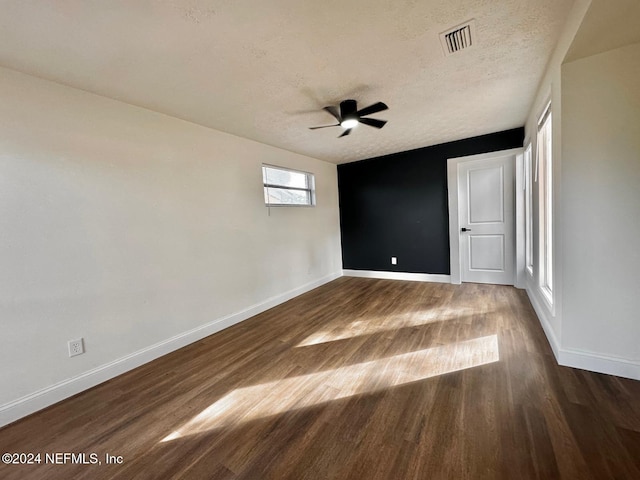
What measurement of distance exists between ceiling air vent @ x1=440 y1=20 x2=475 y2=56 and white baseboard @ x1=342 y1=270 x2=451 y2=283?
3676 mm

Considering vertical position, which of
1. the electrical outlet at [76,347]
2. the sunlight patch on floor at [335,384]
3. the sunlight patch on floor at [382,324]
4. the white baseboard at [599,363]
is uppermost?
the electrical outlet at [76,347]

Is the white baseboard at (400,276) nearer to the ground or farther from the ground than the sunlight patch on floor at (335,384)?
farther from the ground

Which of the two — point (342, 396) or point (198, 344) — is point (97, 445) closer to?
point (198, 344)

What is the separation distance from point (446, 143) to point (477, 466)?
4440mm

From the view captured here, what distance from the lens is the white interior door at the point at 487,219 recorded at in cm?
414

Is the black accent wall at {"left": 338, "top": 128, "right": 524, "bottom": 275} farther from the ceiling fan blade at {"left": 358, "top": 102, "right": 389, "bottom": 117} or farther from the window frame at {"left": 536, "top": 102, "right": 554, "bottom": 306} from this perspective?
the ceiling fan blade at {"left": 358, "top": 102, "right": 389, "bottom": 117}

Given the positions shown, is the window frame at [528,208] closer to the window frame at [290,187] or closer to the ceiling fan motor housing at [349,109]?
the ceiling fan motor housing at [349,109]

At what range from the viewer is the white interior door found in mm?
4145

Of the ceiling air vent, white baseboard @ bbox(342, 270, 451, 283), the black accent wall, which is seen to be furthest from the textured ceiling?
white baseboard @ bbox(342, 270, 451, 283)

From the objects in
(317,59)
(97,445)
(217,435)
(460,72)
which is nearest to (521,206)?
(460,72)

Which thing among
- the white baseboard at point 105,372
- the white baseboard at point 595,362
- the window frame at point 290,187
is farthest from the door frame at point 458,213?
the white baseboard at point 105,372

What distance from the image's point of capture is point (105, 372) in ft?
7.39

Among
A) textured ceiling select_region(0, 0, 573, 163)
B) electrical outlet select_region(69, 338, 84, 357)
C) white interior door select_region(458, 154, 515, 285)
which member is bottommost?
electrical outlet select_region(69, 338, 84, 357)

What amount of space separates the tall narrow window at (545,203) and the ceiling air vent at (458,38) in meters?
1.44
